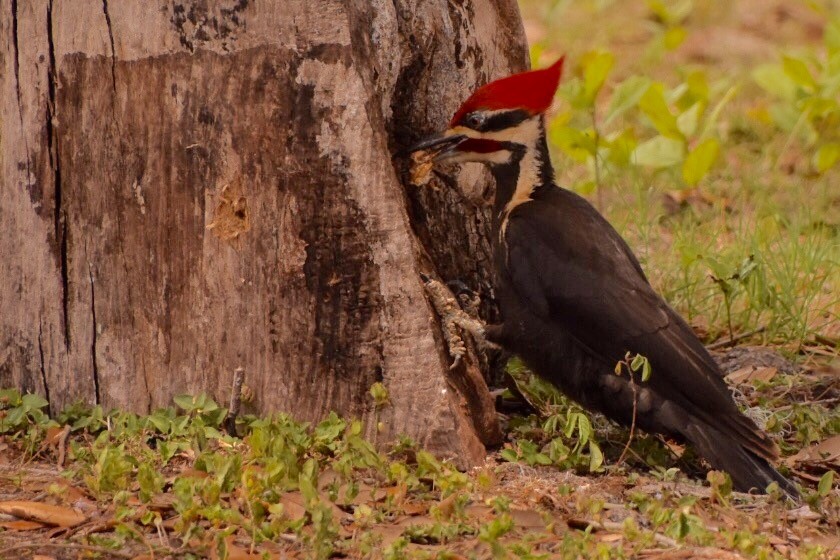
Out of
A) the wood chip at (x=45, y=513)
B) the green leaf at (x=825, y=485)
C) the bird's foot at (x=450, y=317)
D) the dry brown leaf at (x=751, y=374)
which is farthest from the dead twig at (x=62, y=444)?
the dry brown leaf at (x=751, y=374)

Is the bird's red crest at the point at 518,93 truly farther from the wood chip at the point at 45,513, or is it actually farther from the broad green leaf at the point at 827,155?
the broad green leaf at the point at 827,155

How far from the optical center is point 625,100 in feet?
18.8

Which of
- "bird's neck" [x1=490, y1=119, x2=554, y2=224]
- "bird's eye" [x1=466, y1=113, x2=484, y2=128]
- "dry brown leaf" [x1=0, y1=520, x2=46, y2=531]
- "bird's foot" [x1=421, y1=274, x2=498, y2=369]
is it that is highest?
"bird's eye" [x1=466, y1=113, x2=484, y2=128]

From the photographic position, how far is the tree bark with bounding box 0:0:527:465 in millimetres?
3299

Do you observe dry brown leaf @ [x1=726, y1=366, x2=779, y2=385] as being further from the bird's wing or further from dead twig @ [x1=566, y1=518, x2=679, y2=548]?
dead twig @ [x1=566, y1=518, x2=679, y2=548]

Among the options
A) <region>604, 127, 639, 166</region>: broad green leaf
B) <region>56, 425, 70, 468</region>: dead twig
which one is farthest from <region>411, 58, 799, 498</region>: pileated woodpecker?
<region>604, 127, 639, 166</region>: broad green leaf

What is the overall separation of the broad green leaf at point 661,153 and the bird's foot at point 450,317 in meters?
2.41

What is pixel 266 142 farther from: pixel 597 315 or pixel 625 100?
pixel 625 100

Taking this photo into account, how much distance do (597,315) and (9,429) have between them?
69.1 inches

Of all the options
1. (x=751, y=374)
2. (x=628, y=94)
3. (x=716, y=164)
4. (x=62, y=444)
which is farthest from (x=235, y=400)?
(x=716, y=164)

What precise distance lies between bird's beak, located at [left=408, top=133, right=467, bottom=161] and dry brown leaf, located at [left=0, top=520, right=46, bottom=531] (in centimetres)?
153

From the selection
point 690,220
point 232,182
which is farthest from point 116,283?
point 690,220

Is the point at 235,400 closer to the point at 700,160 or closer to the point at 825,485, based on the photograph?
the point at 825,485

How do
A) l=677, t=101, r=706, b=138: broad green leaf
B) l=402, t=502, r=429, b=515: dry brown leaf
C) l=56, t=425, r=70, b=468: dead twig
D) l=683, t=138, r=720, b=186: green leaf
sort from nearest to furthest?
l=402, t=502, r=429, b=515: dry brown leaf → l=56, t=425, r=70, b=468: dead twig → l=683, t=138, r=720, b=186: green leaf → l=677, t=101, r=706, b=138: broad green leaf
